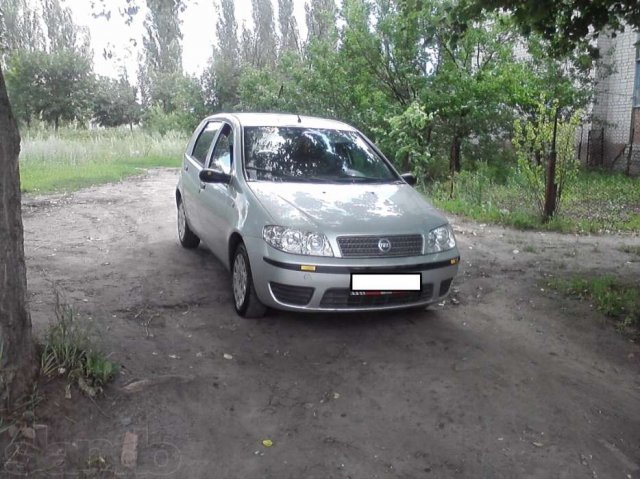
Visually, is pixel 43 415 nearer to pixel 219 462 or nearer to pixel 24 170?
pixel 219 462

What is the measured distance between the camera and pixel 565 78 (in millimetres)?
16062

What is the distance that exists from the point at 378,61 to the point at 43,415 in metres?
10.7

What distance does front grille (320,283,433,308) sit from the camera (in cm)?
443

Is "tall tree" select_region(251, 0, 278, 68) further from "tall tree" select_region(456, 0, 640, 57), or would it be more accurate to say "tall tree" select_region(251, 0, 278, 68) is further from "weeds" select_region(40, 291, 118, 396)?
"weeds" select_region(40, 291, 118, 396)

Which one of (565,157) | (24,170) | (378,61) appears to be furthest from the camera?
(24,170)

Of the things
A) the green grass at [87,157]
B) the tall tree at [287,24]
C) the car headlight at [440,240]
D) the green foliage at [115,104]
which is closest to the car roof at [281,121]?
the car headlight at [440,240]

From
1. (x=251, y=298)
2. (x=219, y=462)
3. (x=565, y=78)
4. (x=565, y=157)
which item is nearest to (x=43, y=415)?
(x=219, y=462)

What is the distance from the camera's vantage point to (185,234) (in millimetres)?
7184

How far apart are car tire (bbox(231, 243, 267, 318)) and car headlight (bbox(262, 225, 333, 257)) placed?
1.20 feet

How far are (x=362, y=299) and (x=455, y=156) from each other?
8436 mm

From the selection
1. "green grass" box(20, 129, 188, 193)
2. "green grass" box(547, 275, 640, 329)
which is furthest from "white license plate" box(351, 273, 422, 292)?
"green grass" box(20, 129, 188, 193)

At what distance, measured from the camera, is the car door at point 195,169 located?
6.41m

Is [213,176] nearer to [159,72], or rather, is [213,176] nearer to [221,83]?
[221,83]

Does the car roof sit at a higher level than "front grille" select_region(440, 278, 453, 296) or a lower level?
higher
